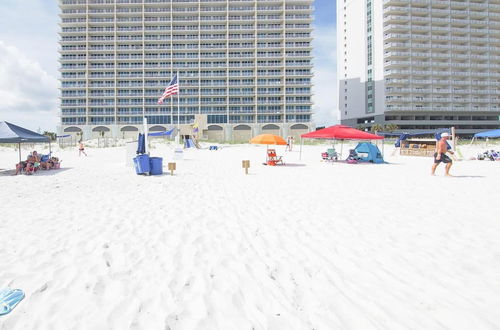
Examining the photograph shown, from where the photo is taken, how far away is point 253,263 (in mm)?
3768

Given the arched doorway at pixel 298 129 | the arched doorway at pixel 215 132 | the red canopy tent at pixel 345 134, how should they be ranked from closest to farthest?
the red canopy tent at pixel 345 134
the arched doorway at pixel 215 132
the arched doorway at pixel 298 129

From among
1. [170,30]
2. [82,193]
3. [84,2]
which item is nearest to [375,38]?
[170,30]

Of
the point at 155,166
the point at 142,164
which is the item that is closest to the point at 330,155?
the point at 155,166

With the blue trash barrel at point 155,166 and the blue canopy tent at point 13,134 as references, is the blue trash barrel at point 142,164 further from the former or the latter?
the blue canopy tent at point 13,134

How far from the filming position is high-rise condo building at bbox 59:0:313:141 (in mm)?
70562

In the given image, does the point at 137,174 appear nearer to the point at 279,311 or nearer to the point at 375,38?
the point at 279,311

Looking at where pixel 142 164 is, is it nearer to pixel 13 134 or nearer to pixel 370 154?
pixel 13 134

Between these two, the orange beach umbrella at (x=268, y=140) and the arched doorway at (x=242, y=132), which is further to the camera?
the arched doorway at (x=242, y=132)

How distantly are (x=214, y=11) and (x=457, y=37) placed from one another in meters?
60.7

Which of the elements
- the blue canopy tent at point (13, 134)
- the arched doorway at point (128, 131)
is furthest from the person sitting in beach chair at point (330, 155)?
the arched doorway at point (128, 131)

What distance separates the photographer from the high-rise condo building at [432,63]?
6988 cm

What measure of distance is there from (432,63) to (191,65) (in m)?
59.2

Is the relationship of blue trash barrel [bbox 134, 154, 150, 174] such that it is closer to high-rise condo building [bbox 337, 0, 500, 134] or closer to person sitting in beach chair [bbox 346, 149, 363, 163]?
person sitting in beach chair [bbox 346, 149, 363, 163]

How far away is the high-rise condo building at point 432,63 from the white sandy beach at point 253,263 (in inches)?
2844
